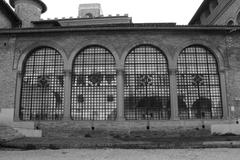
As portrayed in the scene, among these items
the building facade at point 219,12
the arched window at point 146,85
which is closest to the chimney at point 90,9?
the building facade at point 219,12

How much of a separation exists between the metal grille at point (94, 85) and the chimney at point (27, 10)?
1214 cm

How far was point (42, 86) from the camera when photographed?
1805 centimetres

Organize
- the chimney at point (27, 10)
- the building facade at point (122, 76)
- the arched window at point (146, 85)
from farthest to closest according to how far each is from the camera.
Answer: the chimney at point (27, 10), the arched window at point (146, 85), the building facade at point (122, 76)

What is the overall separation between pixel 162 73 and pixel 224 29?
5522mm

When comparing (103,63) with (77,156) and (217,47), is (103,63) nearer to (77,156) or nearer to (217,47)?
(217,47)

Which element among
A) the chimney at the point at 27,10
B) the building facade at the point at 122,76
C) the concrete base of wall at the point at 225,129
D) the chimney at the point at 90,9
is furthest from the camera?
the chimney at the point at 90,9

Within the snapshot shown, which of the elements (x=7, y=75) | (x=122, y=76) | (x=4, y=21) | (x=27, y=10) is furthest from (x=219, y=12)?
(x=4, y=21)

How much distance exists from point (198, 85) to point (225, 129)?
3483mm

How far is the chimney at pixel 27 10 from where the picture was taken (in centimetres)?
2702

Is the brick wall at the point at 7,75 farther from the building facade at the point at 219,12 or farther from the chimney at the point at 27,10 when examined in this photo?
the building facade at the point at 219,12

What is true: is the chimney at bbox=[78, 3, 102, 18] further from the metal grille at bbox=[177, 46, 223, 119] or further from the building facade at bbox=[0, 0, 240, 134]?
the metal grille at bbox=[177, 46, 223, 119]

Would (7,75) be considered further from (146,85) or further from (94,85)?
(146,85)

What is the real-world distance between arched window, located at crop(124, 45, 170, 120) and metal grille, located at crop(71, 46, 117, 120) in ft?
3.73

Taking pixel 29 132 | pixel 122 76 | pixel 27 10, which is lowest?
pixel 29 132
